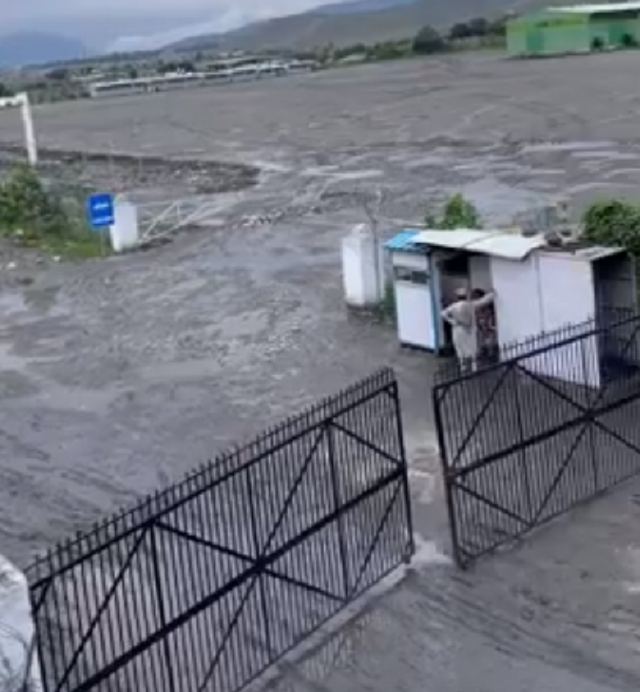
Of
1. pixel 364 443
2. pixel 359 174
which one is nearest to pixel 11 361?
pixel 364 443

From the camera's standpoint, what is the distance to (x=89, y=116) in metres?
97.3

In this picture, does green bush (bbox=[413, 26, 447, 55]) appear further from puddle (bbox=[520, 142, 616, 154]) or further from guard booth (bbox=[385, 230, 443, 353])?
guard booth (bbox=[385, 230, 443, 353])

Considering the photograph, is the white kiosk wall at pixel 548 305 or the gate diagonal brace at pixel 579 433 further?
the white kiosk wall at pixel 548 305

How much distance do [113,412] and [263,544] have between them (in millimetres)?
7449

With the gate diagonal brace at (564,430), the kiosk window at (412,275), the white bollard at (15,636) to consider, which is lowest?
the gate diagonal brace at (564,430)

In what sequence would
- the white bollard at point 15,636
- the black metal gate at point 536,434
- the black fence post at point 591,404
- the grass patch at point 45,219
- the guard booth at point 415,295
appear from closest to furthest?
the white bollard at point 15,636, the black metal gate at point 536,434, the black fence post at point 591,404, the guard booth at point 415,295, the grass patch at point 45,219

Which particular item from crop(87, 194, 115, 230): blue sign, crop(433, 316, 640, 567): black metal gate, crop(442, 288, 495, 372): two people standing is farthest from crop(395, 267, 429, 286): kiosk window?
crop(87, 194, 115, 230): blue sign

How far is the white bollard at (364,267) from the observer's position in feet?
78.8

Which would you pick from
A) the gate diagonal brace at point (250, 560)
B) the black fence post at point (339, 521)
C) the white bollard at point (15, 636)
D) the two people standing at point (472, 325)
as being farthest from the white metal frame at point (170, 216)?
the white bollard at point (15, 636)

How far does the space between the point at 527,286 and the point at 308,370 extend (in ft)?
11.8

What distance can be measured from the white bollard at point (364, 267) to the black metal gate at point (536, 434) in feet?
21.1

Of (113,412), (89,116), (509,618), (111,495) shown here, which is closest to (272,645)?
(509,618)

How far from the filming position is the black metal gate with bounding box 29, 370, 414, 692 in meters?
11.1

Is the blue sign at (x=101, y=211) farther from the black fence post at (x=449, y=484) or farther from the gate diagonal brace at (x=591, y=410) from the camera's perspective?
the black fence post at (x=449, y=484)
